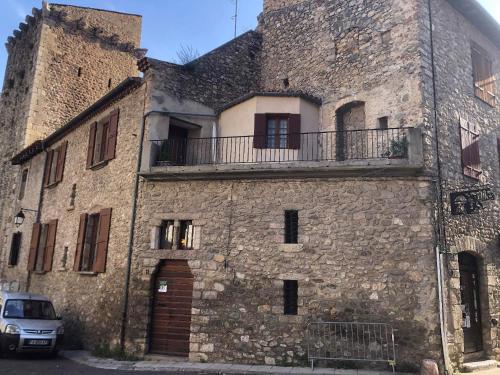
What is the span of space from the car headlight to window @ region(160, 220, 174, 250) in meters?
3.74

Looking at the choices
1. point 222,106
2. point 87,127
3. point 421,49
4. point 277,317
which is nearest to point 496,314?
point 277,317

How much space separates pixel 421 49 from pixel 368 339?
6807 mm

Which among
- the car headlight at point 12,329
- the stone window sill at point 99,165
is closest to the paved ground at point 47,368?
the car headlight at point 12,329

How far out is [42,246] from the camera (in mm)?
16062

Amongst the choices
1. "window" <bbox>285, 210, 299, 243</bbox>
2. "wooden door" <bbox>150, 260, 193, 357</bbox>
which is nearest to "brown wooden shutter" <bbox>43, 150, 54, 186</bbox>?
"wooden door" <bbox>150, 260, 193, 357</bbox>

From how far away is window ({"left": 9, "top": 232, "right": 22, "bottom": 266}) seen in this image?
60.2 feet

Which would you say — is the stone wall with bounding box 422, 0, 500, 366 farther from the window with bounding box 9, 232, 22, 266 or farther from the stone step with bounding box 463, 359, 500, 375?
the window with bounding box 9, 232, 22, 266

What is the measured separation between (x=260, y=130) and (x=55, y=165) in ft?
28.6

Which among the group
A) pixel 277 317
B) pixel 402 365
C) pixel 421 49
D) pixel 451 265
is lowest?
pixel 402 365

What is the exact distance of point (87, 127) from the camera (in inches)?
578

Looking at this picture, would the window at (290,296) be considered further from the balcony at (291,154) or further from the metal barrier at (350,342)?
the balcony at (291,154)

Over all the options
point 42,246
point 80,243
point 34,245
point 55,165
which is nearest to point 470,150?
point 80,243

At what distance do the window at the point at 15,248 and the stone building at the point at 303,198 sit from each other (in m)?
4.93

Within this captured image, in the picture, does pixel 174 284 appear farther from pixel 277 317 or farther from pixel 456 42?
pixel 456 42
